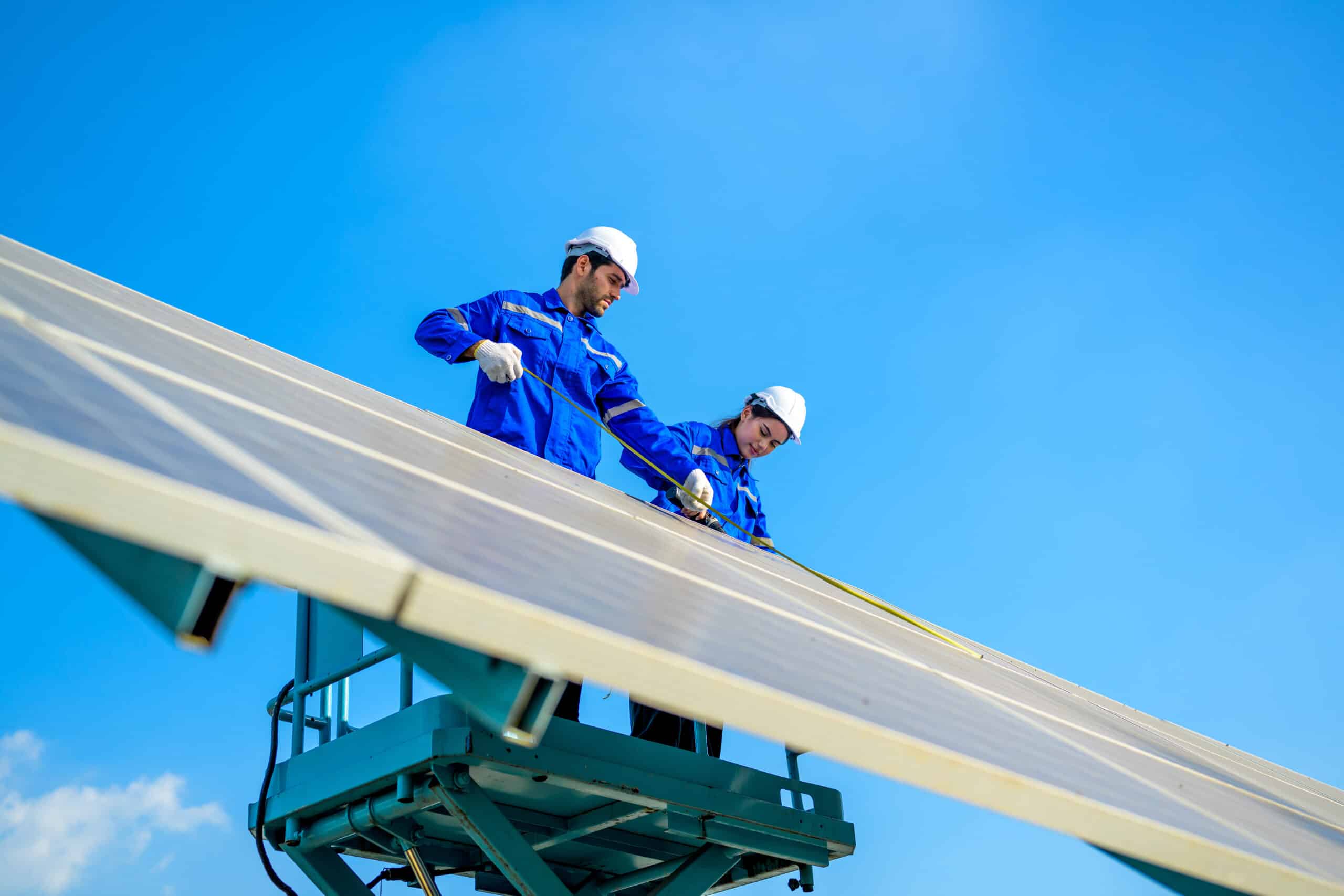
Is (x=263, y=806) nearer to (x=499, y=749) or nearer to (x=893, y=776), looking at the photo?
(x=499, y=749)

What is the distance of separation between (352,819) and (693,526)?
82.0 inches

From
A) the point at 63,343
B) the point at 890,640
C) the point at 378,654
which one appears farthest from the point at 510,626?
the point at 378,654

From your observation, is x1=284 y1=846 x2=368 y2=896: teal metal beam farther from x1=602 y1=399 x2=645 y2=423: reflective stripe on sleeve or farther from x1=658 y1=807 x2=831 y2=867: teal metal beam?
x1=602 y1=399 x2=645 y2=423: reflective stripe on sleeve

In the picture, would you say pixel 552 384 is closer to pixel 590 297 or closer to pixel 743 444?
pixel 590 297

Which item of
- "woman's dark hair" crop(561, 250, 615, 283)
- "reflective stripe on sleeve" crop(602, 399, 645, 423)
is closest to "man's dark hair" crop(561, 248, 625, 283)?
"woman's dark hair" crop(561, 250, 615, 283)

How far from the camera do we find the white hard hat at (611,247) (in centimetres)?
757

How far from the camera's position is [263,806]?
5250 millimetres

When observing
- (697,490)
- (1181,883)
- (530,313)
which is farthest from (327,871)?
(1181,883)

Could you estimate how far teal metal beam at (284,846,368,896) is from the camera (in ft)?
17.3

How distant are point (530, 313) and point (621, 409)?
83 centimetres

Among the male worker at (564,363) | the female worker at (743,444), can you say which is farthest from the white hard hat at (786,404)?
the male worker at (564,363)

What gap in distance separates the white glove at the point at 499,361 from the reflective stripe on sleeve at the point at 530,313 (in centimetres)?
65

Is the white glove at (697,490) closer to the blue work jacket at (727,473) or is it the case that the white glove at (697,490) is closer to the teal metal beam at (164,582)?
the blue work jacket at (727,473)

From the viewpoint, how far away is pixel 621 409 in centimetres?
737
